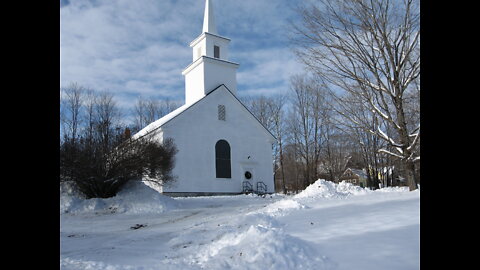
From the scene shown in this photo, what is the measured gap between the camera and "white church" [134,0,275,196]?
2450 centimetres

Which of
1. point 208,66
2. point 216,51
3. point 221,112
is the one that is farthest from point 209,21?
point 221,112

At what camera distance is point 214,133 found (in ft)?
86.1

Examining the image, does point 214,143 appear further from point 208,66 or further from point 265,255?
point 265,255

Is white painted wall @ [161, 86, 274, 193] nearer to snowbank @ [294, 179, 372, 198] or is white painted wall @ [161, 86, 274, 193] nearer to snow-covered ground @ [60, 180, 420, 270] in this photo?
snowbank @ [294, 179, 372, 198]

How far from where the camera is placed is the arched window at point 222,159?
26.0 meters

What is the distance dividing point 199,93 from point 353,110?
17.2 meters

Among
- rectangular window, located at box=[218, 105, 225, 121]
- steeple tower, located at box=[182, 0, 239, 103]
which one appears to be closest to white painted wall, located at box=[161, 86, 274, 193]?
rectangular window, located at box=[218, 105, 225, 121]

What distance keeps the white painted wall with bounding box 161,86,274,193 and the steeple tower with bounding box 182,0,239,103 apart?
135cm

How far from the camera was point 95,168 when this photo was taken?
15.6m
